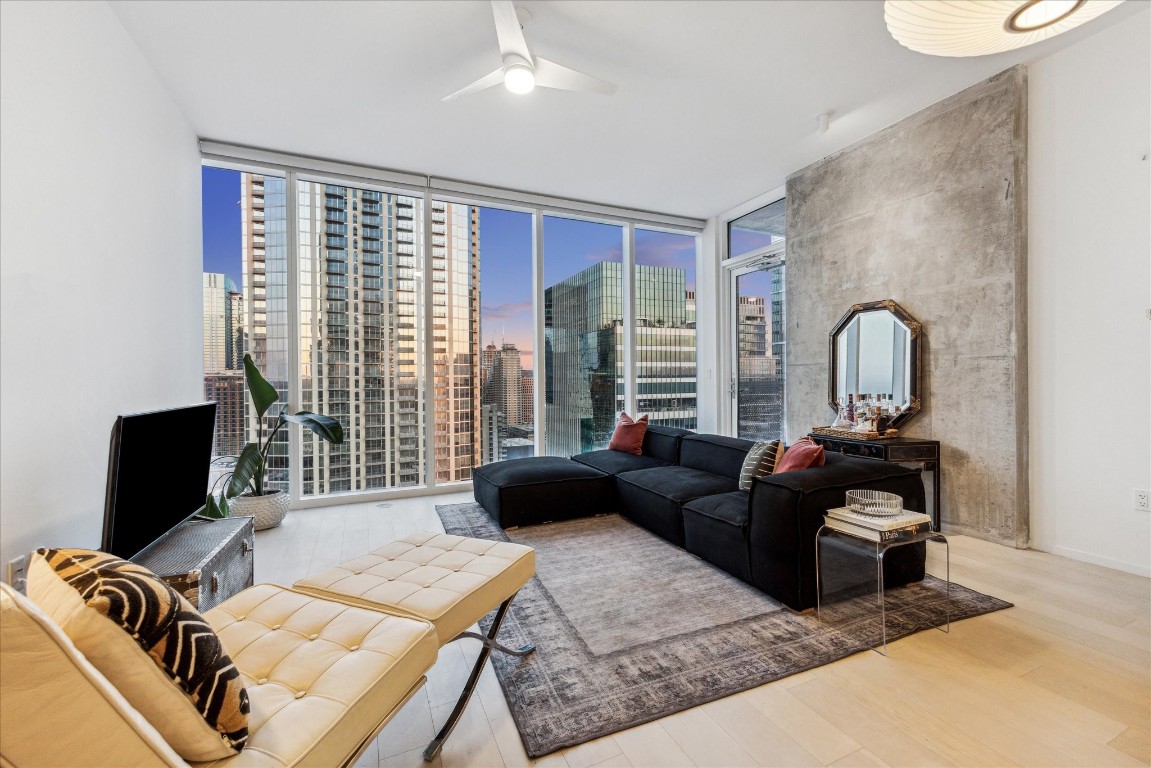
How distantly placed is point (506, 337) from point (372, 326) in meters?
1.32

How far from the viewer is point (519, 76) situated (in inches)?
103

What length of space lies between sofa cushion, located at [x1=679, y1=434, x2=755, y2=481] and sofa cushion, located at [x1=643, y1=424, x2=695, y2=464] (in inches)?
2.9

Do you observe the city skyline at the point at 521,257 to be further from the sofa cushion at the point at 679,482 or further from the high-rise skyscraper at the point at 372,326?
the sofa cushion at the point at 679,482

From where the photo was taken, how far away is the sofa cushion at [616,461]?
4102 mm

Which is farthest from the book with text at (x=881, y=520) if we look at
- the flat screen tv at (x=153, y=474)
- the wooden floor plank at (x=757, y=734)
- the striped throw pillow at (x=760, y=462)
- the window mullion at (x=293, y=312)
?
the window mullion at (x=293, y=312)

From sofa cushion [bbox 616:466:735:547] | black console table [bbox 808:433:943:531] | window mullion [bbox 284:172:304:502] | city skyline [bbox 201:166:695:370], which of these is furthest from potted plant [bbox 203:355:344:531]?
black console table [bbox 808:433:943:531]

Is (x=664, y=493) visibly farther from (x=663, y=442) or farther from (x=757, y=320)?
(x=757, y=320)

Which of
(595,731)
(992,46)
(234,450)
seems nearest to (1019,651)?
(595,731)

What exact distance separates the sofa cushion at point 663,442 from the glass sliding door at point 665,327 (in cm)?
125

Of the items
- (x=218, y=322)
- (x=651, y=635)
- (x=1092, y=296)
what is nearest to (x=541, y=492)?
(x=651, y=635)

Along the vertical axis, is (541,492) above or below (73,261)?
below

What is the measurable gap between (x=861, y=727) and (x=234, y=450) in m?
4.60

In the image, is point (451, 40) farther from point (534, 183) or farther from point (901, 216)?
point (901, 216)

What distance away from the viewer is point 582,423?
5.68m
